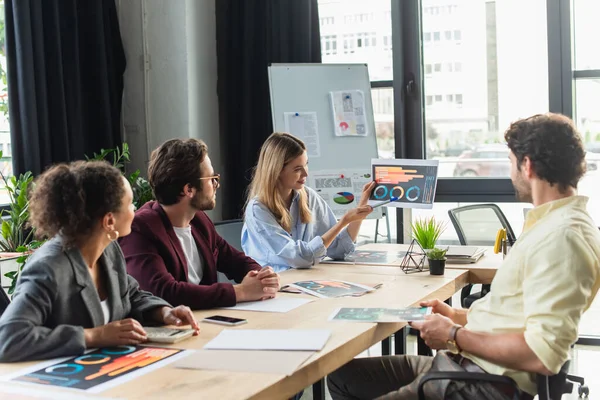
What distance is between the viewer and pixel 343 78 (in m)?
4.38

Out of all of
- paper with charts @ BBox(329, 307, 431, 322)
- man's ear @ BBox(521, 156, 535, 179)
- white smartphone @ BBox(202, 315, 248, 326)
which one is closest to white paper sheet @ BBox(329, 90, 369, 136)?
paper with charts @ BBox(329, 307, 431, 322)

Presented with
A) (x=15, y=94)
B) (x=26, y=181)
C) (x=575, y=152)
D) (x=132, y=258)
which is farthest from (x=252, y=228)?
(x=15, y=94)

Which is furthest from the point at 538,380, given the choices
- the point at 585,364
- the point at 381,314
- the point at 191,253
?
the point at 585,364

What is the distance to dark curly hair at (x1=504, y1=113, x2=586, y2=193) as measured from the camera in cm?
168

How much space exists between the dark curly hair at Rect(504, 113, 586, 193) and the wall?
10.0 ft

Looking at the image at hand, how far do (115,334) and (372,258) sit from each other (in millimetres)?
1624

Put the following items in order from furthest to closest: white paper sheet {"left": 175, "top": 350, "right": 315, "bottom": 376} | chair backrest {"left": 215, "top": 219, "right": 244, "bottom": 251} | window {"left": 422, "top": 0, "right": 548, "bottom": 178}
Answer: window {"left": 422, "top": 0, "right": 548, "bottom": 178} → chair backrest {"left": 215, "top": 219, "right": 244, "bottom": 251} → white paper sheet {"left": 175, "top": 350, "right": 315, "bottom": 376}

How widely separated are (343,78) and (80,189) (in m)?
2.94

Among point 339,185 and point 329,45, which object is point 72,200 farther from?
point 329,45

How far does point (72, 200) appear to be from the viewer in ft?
5.37

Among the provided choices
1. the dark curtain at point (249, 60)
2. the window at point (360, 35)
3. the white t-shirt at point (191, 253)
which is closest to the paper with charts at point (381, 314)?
the white t-shirt at point (191, 253)

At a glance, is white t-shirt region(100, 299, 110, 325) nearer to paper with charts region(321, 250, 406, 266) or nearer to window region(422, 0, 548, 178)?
paper with charts region(321, 250, 406, 266)

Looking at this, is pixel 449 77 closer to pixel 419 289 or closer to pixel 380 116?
pixel 380 116

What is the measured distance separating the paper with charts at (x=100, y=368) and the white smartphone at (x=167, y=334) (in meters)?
0.05
